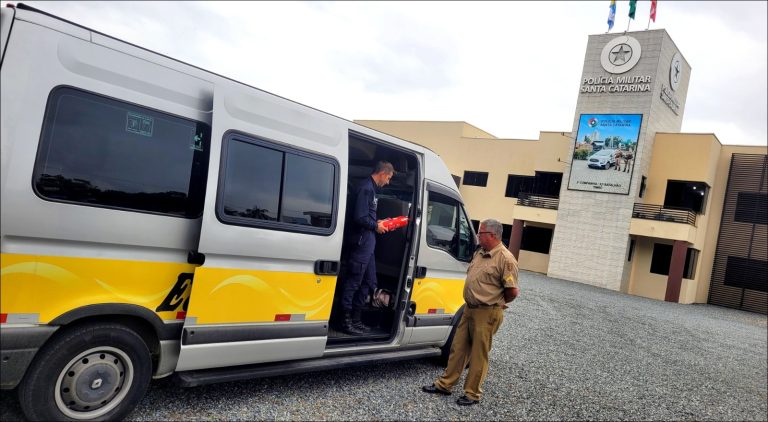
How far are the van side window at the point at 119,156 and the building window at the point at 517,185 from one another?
29.3 m

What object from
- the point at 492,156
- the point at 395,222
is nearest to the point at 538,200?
the point at 492,156

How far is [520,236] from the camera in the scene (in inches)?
1187

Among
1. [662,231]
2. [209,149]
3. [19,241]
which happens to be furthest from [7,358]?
[662,231]

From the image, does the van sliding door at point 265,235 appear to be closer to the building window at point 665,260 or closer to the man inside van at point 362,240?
the man inside van at point 362,240

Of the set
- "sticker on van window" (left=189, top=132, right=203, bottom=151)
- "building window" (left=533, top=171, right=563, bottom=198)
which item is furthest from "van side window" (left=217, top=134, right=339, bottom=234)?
"building window" (left=533, top=171, right=563, bottom=198)

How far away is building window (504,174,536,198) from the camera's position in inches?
1234

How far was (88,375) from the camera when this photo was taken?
345 centimetres

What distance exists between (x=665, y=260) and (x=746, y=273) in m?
4.97

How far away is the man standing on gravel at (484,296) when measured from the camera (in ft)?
16.8

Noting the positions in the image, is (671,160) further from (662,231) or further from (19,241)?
(19,241)

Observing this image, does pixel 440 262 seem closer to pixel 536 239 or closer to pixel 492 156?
pixel 536 239

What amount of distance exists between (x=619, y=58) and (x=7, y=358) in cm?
2927

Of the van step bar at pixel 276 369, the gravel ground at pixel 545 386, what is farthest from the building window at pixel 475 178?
the van step bar at pixel 276 369

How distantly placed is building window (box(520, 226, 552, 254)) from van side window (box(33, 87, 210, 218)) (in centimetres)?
2814
